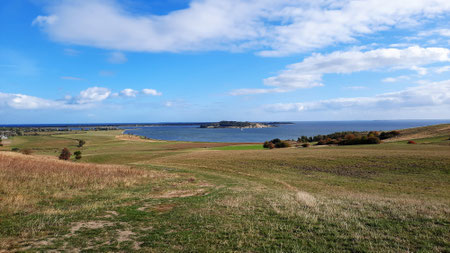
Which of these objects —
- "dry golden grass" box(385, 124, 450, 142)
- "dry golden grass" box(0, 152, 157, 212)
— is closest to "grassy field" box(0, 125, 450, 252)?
"dry golden grass" box(0, 152, 157, 212)

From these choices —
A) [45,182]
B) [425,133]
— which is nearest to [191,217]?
[45,182]

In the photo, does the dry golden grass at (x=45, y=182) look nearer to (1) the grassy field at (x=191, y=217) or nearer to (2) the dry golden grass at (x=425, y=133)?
(1) the grassy field at (x=191, y=217)

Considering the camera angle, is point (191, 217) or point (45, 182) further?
point (45, 182)

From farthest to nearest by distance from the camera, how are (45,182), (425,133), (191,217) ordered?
(425,133) → (45,182) → (191,217)

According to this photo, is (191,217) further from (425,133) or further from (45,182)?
(425,133)

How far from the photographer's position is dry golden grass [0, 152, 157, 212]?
1190 centimetres

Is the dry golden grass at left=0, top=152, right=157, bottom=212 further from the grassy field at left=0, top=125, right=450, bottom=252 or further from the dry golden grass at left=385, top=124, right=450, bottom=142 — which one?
the dry golden grass at left=385, top=124, right=450, bottom=142

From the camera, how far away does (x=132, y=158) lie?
43.7 m

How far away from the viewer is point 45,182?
51.7ft

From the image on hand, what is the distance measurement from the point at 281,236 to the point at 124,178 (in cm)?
1485

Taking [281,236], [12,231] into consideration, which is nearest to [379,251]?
[281,236]

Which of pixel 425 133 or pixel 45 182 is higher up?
pixel 425 133

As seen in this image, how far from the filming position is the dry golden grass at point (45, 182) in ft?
39.0

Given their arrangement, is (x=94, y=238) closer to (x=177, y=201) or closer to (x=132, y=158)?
(x=177, y=201)
